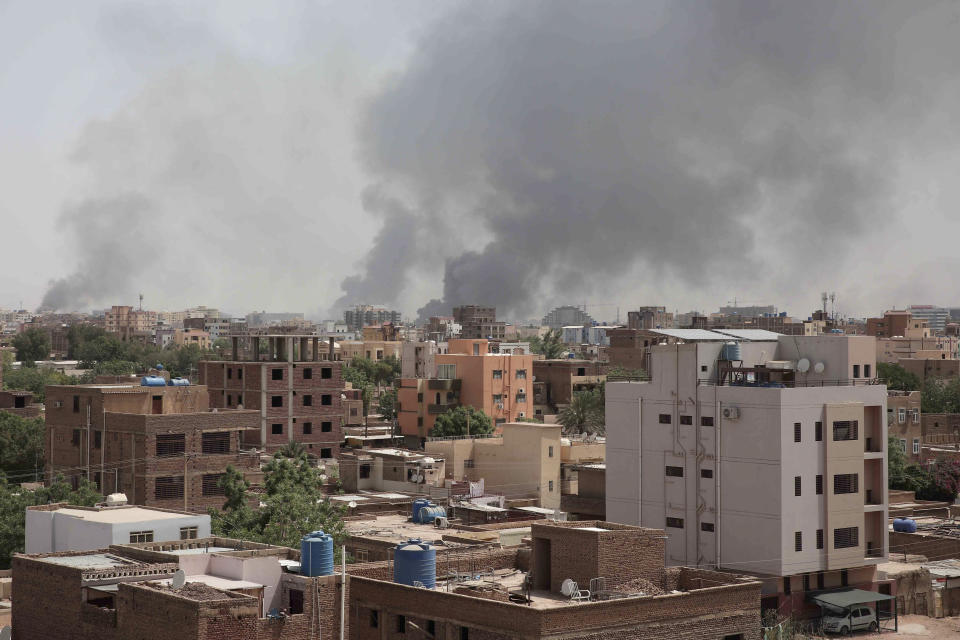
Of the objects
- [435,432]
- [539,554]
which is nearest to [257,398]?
[435,432]

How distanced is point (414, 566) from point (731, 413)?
17923mm

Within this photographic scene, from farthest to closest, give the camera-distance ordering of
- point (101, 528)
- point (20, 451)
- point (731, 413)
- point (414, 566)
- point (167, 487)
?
1. point (20, 451)
2. point (167, 487)
3. point (731, 413)
4. point (101, 528)
5. point (414, 566)

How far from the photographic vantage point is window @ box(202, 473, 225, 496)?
56.7 m

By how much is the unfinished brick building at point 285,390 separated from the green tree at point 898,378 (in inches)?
2397

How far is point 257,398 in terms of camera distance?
77875 mm

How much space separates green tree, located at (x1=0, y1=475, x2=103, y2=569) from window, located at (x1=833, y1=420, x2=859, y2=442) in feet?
89.9

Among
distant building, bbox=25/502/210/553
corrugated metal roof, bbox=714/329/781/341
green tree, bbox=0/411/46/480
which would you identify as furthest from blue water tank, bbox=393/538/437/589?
green tree, bbox=0/411/46/480

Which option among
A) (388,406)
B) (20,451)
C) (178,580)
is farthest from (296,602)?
(388,406)

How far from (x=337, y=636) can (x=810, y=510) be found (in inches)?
830

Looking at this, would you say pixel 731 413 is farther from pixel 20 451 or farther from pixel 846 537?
pixel 20 451

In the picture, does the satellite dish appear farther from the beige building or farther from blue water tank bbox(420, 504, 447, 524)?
the beige building

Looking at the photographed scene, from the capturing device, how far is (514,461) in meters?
70.0

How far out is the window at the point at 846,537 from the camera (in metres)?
46.4

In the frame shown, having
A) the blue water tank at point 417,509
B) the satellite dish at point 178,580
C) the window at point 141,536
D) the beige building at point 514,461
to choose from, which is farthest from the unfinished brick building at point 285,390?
the satellite dish at point 178,580
